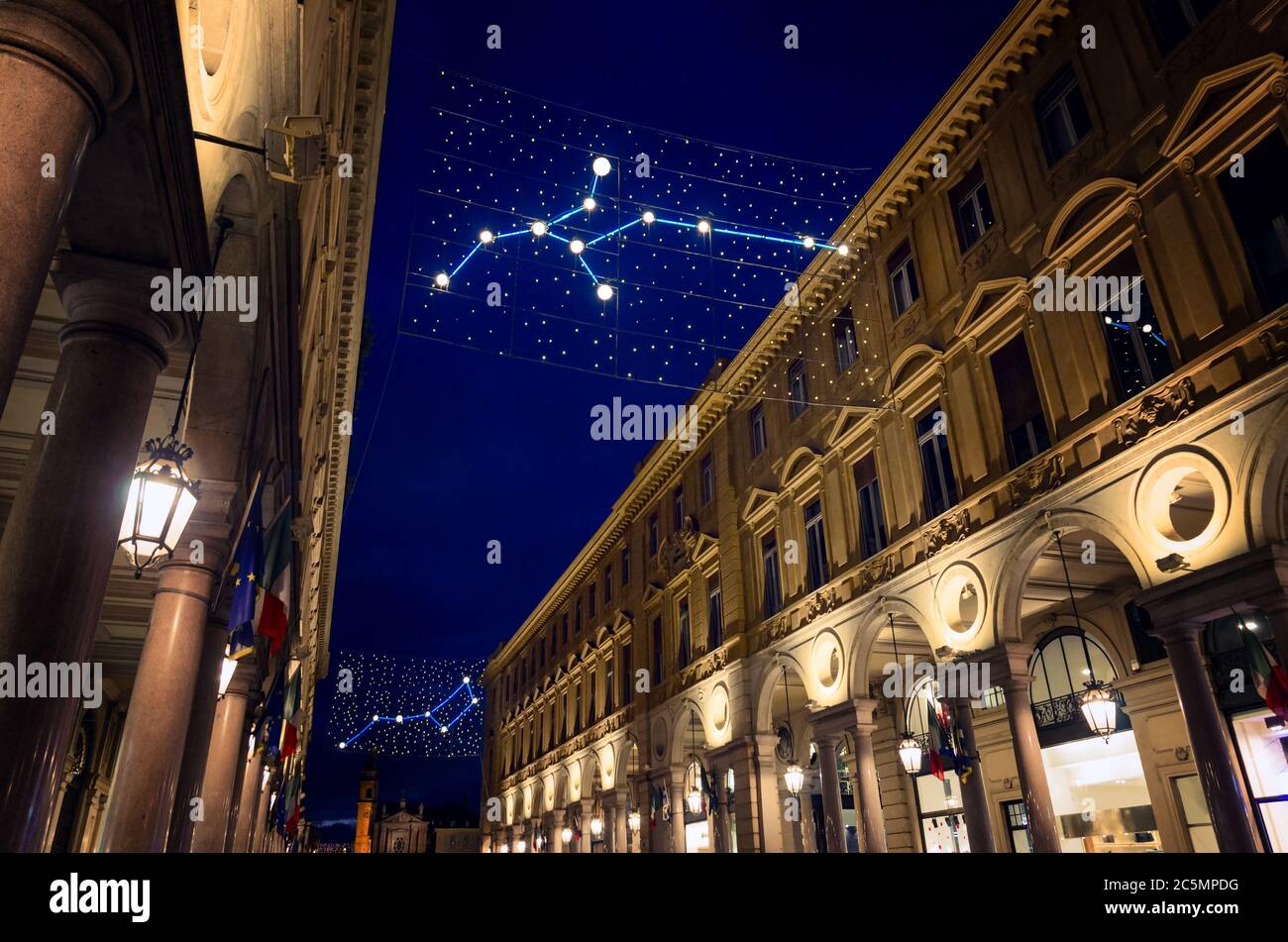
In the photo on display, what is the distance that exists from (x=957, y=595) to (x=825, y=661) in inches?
173

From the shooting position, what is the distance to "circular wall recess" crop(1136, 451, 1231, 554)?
33.5 feet

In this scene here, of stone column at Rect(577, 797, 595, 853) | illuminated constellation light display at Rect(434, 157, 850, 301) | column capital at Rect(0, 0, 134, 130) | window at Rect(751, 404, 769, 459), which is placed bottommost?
stone column at Rect(577, 797, 595, 853)

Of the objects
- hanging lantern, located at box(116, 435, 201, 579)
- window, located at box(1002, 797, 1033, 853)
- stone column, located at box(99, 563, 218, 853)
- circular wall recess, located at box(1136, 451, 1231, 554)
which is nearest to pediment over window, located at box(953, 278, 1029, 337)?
circular wall recess, located at box(1136, 451, 1231, 554)

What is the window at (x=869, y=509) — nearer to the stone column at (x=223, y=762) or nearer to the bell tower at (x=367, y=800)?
A: the stone column at (x=223, y=762)

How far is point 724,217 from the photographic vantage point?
12688 mm

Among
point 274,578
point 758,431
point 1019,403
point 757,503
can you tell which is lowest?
point 274,578

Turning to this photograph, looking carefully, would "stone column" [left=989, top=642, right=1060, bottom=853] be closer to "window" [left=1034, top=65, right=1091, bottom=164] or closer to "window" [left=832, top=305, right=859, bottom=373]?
"window" [left=832, top=305, right=859, bottom=373]

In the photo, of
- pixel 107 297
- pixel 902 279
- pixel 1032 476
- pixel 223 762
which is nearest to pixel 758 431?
pixel 902 279

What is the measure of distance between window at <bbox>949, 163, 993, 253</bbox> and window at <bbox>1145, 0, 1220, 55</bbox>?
3643 mm

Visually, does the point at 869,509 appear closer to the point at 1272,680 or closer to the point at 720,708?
the point at 720,708

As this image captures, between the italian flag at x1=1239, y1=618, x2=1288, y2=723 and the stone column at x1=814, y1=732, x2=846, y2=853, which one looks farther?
the stone column at x1=814, y1=732, x2=846, y2=853

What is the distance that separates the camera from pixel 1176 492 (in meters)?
11.7

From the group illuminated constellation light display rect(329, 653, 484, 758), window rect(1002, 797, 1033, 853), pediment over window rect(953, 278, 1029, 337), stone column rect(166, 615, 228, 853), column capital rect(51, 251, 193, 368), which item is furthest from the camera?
illuminated constellation light display rect(329, 653, 484, 758)
